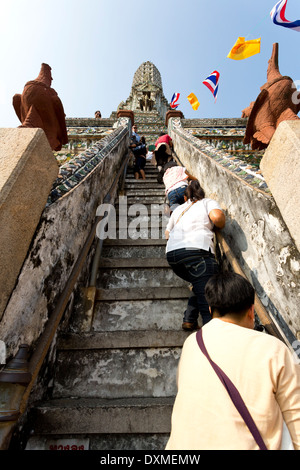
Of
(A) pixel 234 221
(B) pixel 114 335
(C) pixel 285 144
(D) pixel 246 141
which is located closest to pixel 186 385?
(B) pixel 114 335

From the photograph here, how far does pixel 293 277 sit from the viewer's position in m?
1.76

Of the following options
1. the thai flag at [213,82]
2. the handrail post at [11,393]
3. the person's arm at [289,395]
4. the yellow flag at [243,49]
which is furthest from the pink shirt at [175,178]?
the thai flag at [213,82]

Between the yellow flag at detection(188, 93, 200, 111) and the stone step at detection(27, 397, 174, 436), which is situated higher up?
the yellow flag at detection(188, 93, 200, 111)

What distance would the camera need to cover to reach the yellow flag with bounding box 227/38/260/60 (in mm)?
5988

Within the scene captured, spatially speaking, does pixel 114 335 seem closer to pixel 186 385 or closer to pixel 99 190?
pixel 186 385

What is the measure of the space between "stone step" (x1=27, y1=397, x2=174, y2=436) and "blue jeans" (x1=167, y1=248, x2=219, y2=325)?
0.75 metres

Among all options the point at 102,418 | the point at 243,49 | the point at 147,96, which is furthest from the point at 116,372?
the point at 147,96

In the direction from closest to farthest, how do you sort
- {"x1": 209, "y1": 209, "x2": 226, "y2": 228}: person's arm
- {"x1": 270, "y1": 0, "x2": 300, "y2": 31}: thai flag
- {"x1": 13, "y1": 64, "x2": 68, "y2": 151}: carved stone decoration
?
1. {"x1": 209, "y1": 209, "x2": 226, "y2": 228}: person's arm
2. {"x1": 13, "y1": 64, "x2": 68, "y2": 151}: carved stone decoration
3. {"x1": 270, "y1": 0, "x2": 300, "y2": 31}: thai flag

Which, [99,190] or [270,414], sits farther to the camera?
[99,190]

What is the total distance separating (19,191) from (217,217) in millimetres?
1657

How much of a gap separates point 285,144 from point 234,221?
37.1 inches

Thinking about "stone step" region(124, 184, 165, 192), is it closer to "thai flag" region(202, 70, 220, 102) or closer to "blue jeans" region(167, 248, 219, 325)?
"blue jeans" region(167, 248, 219, 325)

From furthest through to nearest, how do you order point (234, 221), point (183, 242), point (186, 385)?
point (234, 221), point (183, 242), point (186, 385)

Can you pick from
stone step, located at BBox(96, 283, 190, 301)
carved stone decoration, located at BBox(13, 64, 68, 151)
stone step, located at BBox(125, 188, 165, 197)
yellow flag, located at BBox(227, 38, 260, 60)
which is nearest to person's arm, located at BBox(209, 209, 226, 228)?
stone step, located at BBox(96, 283, 190, 301)
